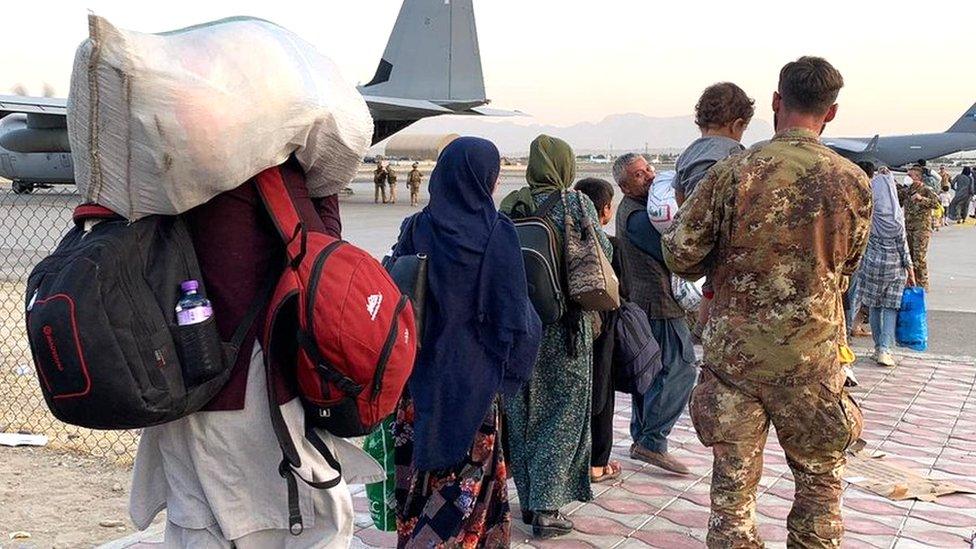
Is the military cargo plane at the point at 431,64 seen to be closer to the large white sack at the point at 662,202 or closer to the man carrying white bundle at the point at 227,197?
the large white sack at the point at 662,202

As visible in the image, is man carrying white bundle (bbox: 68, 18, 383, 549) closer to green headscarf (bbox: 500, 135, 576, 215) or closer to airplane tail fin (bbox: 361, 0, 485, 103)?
green headscarf (bbox: 500, 135, 576, 215)

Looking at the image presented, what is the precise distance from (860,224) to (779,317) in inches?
16.8

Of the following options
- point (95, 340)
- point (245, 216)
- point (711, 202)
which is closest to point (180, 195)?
point (245, 216)

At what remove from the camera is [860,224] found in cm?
293

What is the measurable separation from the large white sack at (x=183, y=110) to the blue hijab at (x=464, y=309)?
50.7 inches

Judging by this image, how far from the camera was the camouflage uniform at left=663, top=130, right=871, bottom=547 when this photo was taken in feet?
9.43

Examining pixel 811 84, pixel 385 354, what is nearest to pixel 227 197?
pixel 385 354

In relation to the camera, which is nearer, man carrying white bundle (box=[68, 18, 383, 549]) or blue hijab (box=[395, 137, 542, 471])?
man carrying white bundle (box=[68, 18, 383, 549])

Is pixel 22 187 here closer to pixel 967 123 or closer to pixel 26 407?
pixel 26 407

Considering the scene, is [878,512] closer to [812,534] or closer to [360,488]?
[812,534]

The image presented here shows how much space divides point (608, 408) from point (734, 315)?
145 cm

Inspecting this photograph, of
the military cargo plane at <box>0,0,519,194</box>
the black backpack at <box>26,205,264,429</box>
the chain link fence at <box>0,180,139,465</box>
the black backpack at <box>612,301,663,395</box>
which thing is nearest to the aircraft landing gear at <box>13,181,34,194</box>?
the military cargo plane at <box>0,0,519,194</box>

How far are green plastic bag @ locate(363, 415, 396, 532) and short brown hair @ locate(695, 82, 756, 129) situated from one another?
193 centimetres

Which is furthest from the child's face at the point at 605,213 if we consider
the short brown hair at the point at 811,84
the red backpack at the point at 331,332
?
the red backpack at the point at 331,332
